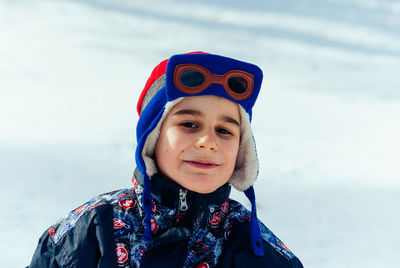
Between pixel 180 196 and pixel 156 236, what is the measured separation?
0.20 meters

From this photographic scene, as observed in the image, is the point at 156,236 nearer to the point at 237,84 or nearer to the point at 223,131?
the point at 223,131

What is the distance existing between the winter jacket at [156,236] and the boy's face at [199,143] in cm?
7

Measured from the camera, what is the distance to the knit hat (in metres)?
2.22

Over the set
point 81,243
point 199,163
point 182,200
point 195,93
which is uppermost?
point 195,93

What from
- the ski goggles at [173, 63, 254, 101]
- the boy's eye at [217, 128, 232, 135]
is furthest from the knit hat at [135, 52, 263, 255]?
the boy's eye at [217, 128, 232, 135]

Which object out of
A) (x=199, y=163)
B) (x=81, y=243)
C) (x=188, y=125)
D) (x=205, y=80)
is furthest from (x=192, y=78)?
(x=81, y=243)

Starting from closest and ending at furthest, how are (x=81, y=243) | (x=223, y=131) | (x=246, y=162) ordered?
(x=81, y=243)
(x=223, y=131)
(x=246, y=162)

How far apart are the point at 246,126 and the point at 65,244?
0.93m

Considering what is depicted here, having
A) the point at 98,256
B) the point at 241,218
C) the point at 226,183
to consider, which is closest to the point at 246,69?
the point at 226,183

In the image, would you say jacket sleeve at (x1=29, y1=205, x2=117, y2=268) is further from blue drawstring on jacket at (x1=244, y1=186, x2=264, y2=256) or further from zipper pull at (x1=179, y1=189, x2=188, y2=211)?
blue drawstring on jacket at (x1=244, y1=186, x2=264, y2=256)

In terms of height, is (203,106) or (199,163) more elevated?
(203,106)

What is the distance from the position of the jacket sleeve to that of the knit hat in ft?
0.57

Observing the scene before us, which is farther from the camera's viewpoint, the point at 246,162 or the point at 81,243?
the point at 246,162

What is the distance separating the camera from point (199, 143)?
7.05 feet
